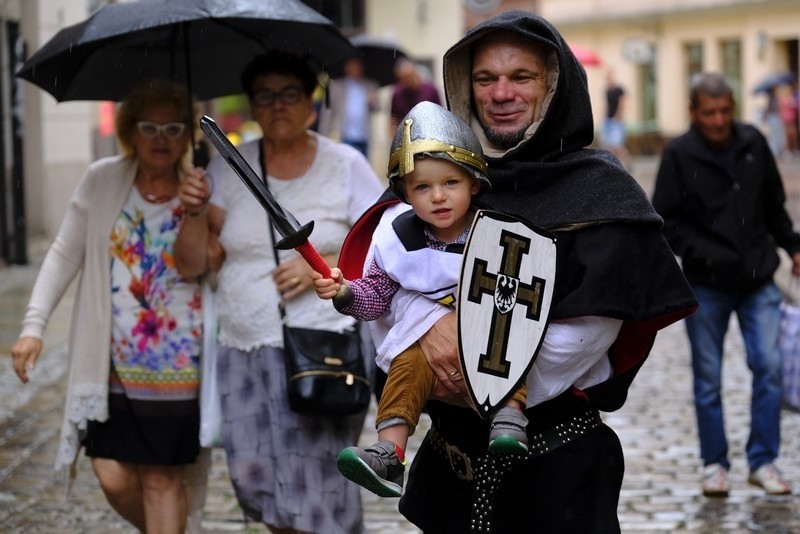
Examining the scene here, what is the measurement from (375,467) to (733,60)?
4201 centimetres

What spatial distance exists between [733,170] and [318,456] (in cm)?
274

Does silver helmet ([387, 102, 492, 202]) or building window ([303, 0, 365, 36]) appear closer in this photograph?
silver helmet ([387, 102, 492, 202])

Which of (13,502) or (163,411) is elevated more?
(163,411)

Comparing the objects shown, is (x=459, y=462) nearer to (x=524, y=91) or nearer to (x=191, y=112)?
(x=524, y=91)

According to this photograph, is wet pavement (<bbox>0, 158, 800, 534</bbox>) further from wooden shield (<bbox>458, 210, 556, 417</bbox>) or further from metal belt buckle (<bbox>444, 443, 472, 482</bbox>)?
wooden shield (<bbox>458, 210, 556, 417</bbox>)

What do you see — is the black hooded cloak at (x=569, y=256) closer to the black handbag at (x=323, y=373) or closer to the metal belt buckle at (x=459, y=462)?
the metal belt buckle at (x=459, y=462)

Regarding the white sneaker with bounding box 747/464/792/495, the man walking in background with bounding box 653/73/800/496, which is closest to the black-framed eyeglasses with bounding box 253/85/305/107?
the man walking in background with bounding box 653/73/800/496

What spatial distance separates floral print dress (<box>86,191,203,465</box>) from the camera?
5.30 m

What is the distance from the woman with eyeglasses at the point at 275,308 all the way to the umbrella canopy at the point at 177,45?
0.88ft

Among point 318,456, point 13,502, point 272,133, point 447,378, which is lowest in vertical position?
point 13,502

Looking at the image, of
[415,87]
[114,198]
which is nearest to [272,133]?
[114,198]

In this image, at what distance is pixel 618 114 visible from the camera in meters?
32.3

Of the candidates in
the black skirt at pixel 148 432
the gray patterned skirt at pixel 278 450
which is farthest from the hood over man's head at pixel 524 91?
the black skirt at pixel 148 432

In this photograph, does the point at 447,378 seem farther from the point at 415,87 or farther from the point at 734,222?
the point at 415,87
